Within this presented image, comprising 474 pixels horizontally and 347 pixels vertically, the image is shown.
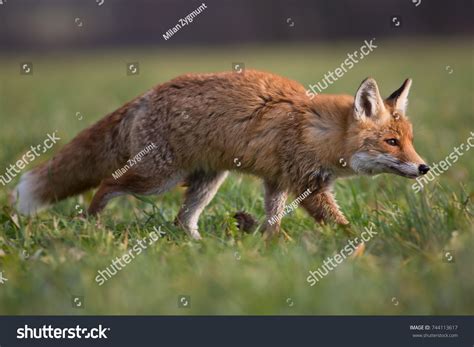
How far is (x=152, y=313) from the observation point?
441 cm

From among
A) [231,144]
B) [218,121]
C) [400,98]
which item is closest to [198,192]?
[231,144]

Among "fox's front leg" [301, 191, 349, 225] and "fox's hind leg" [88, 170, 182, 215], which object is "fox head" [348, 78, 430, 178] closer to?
"fox's front leg" [301, 191, 349, 225]

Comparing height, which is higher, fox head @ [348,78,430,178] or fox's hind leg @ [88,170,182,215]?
fox's hind leg @ [88,170,182,215]

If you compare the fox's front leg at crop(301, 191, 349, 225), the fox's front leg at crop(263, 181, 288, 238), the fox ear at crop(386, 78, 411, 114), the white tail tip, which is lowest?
the fox's front leg at crop(301, 191, 349, 225)

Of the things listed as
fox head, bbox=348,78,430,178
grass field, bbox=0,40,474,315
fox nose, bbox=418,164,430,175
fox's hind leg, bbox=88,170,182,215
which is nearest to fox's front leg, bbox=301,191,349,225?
grass field, bbox=0,40,474,315

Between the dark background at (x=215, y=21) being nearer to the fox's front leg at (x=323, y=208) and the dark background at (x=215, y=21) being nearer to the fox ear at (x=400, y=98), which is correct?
the fox ear at (x=400, y=98)

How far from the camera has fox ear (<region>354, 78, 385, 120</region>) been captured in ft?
21.3

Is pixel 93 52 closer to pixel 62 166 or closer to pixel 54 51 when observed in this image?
pixel 54 51

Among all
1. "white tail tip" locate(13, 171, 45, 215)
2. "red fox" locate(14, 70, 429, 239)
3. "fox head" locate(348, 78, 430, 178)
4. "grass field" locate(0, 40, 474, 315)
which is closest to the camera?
"grass field" locate(0, 40, 474, 315)

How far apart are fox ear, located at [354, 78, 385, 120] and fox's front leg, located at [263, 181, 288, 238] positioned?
3.66 feet

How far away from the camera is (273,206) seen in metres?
6.88

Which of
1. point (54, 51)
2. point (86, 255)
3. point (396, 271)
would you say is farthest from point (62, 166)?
point (54, 51)

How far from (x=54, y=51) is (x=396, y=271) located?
29152 millimetres

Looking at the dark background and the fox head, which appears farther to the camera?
the dark background
